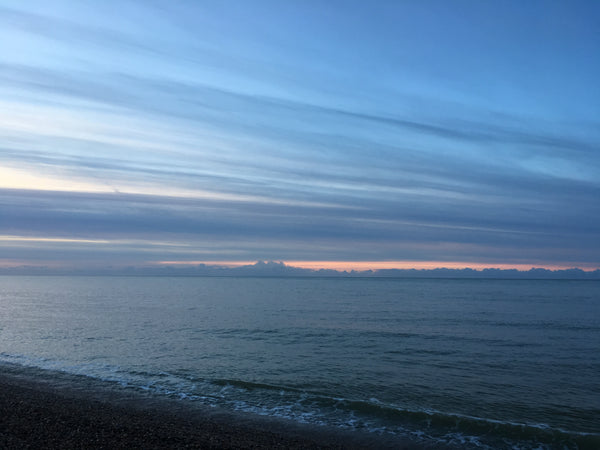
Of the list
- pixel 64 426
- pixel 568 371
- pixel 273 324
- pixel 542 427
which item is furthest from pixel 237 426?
pixel 273 324

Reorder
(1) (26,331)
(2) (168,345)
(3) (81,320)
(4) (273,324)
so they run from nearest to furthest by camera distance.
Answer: (2) (168,345) → (1) (26,331) → (4) (273,324) → (3) (81,320)

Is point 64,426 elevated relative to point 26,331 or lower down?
elevated

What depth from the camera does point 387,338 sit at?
33.5m

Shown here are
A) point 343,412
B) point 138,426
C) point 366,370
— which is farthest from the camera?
point 366,370

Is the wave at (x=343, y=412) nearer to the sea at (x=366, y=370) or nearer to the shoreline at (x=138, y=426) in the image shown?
the sea at (x=366, y=370)

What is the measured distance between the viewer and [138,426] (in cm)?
1325

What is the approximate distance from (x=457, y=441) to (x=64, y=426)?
1285cm

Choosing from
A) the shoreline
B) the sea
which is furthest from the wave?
the shoreline

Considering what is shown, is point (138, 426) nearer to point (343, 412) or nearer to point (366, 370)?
point (343, 412)

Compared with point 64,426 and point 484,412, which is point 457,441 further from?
point 64,426

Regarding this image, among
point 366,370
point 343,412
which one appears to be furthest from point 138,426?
point 366,370

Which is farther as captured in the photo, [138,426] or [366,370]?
[366,370]

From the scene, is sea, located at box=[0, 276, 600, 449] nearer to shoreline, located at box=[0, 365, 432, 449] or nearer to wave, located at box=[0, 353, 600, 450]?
wave, located at box=[0, 353, 600, 450]

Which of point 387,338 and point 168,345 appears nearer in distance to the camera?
point 168,345
